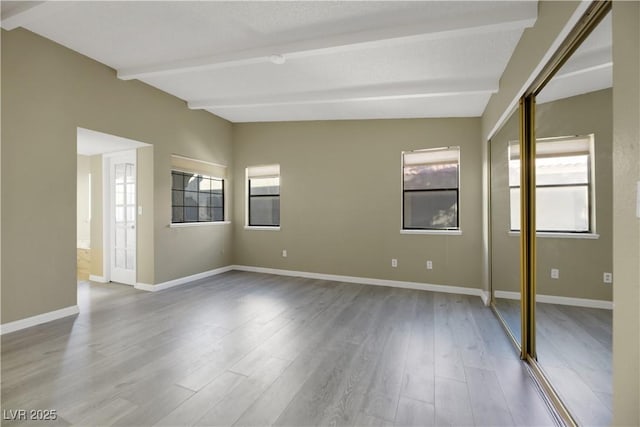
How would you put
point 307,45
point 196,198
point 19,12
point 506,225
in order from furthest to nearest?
point 196,198 < point 506,225 < point 307,45 < point 19,12

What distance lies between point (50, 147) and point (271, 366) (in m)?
3.40

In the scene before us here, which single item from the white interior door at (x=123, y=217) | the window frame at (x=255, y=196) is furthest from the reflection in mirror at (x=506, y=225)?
the white interior door at (x=123, y=217)

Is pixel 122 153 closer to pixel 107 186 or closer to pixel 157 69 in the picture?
pixel 107 186

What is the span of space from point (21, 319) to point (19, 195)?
128cm

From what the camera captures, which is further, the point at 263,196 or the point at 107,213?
the point at 263,196

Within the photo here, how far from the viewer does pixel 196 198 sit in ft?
17.6

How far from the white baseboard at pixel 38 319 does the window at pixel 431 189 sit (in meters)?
4.66

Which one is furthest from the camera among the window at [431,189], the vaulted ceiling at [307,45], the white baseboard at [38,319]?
the window at [431,189]

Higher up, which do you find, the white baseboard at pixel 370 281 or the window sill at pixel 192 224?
the window sill at pixel 192 224

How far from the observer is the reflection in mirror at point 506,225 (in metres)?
2.72

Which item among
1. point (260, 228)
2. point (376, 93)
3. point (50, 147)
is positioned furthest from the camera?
point (260, 228)

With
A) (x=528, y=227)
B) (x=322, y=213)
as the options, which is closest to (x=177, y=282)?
(x=322, y=213)

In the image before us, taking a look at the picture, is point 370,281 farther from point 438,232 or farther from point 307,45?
point 307,45

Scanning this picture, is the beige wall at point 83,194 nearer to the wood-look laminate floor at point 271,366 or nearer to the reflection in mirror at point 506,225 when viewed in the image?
the wood-look laminate floor at point 271,366
